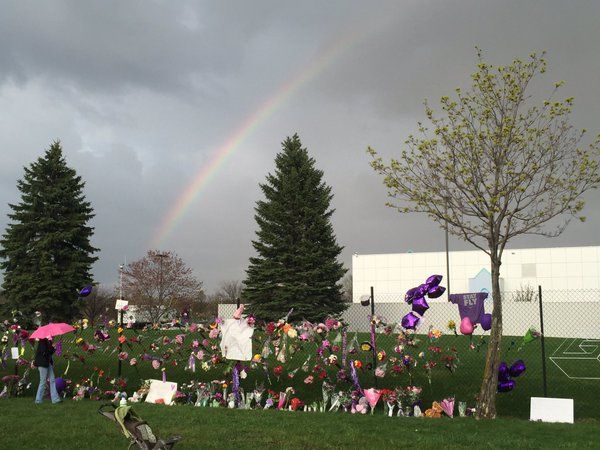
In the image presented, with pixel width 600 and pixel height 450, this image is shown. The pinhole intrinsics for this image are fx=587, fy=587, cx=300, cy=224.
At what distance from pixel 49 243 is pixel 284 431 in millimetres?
29241

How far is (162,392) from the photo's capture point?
9898 millimetres

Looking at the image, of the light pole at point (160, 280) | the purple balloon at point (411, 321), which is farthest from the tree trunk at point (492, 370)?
the light pole at point (160, 280)

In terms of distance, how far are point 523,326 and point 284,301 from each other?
12889 millimetres

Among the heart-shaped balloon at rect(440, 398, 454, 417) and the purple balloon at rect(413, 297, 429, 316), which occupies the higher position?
the purple balloon at rect(413, 297, 429, 316)

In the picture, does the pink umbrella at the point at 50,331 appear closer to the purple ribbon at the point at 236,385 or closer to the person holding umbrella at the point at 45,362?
the person holding umbrella at the point at 45,362

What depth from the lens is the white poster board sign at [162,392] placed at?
981 centimetres

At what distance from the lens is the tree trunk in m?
8.50

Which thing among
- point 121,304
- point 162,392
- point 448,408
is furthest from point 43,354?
point 448,408

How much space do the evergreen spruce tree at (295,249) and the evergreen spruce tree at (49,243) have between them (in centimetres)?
996

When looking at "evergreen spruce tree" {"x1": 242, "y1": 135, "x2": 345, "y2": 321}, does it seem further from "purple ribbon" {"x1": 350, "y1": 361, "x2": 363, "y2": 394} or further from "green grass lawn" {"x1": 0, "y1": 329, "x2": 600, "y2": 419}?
→ "purple ribbon" {"x1": 350, "y1": 361, "x2": 363, "y2": 394}

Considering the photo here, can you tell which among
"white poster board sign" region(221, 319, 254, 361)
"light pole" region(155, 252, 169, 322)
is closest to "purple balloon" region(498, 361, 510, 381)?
"white poster board sign" region(221, 319, 254, 361)

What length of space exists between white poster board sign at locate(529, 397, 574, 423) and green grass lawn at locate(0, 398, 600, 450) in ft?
0.74

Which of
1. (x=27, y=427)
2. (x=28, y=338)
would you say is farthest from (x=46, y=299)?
(x=27, y=427)

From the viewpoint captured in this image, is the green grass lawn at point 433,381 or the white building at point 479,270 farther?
the white building at point 479,270
